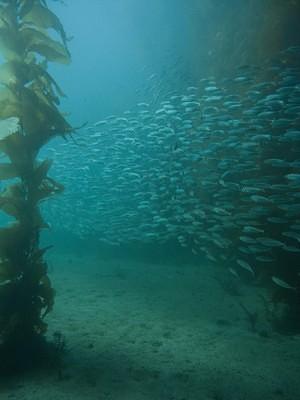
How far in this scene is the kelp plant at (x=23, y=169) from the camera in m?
5.22

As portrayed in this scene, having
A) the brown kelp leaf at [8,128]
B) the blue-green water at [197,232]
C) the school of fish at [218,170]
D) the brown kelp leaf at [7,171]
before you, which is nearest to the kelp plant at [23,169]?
the brown kelp leaf at [7,171]

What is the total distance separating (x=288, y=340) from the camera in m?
6.98

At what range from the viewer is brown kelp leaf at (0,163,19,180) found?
5.25 metres

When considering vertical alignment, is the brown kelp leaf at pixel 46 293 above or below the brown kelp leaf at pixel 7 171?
below

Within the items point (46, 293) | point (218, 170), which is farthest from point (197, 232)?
point (46, 293)

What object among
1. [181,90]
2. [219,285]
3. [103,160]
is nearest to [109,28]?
[181,90]

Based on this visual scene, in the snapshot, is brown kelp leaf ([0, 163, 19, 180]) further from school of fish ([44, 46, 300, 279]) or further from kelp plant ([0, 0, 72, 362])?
school of fish ([44, 46, 300, 279])

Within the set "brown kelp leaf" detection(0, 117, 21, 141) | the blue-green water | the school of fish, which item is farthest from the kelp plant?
the school of fish

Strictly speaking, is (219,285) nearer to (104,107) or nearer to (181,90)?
(181,90)

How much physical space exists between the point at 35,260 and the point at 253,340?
4.32 m

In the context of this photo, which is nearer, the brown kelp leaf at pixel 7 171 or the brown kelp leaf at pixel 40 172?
the brown kelp leaf at pixel 7 171

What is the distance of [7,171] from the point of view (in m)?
5.27

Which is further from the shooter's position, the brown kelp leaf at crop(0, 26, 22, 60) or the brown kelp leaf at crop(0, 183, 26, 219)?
the brown kelp leaf at crop(0, 26, 22, 60)

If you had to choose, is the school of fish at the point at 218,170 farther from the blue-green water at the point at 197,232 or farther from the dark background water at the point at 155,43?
the dark background water at the point at 155,43
